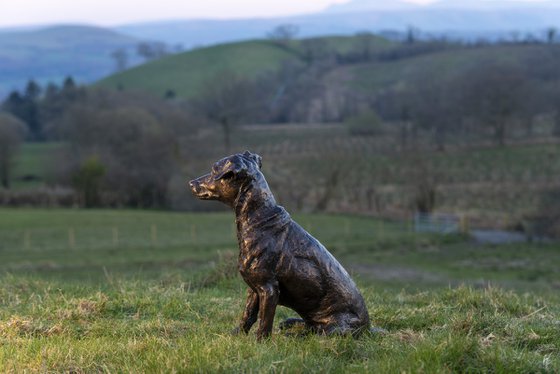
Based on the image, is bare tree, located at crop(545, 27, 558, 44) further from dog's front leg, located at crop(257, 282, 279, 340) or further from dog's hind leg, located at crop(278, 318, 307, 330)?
dog's front leg, located at crop(257, 282, 279, 340)

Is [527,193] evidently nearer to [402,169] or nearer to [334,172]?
[402,169]

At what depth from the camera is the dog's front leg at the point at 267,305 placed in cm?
723

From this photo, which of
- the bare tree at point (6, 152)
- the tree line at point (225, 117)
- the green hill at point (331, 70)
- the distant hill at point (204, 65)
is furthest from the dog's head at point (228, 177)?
the distant hill at point (204, 65)

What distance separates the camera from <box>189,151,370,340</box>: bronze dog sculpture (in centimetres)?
725

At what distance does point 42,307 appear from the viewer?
9.36 meters

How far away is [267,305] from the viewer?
7.25 metres

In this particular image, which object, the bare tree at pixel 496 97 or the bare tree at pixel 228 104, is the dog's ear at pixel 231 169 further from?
the bare tree at pixel 228 104

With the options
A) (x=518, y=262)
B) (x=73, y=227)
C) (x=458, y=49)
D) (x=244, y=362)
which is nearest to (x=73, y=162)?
(x=73, y=227)

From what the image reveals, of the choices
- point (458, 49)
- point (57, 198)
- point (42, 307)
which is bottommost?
point (57, 198)

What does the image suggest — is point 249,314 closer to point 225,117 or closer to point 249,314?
point 249,314

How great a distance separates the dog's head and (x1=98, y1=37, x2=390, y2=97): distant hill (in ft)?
429

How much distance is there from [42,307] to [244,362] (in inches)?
169

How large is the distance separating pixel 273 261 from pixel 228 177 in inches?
36.6

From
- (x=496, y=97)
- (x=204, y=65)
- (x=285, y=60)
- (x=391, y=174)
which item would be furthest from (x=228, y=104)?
(x=204, y=65)
